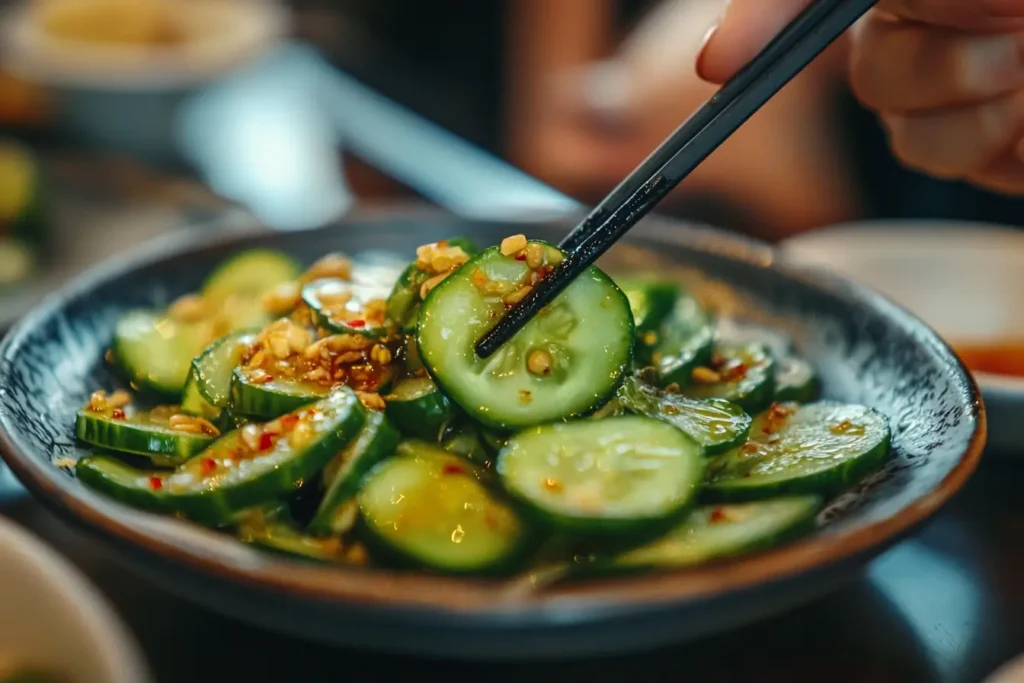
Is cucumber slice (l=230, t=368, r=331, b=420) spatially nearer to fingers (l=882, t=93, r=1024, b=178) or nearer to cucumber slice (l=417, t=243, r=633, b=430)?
cucumber slice (l=417, t=243, r=633, b=430)

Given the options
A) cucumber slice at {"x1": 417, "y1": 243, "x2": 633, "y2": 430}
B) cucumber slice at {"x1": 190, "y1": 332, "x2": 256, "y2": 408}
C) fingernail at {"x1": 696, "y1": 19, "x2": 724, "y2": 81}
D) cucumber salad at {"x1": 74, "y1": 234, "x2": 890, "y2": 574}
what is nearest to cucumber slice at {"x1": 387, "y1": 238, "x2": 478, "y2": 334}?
cucumber salad at {"x1": 74, "y1": 234, "x2": 890, "y2": 574}

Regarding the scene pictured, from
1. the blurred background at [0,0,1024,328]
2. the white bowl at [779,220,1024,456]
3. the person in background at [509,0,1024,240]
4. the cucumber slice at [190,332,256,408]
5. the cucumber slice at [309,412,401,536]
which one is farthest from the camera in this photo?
the blurred background at [0,0,1024,328]

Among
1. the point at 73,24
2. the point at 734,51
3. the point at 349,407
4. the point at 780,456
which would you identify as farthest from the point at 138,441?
the point at 73,24

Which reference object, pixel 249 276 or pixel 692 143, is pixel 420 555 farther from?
pixel 249 276

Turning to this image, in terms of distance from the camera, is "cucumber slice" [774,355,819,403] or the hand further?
the hand

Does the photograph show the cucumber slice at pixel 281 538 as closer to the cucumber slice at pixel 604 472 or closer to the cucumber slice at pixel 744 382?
the cucumber slice at pixel 604 472

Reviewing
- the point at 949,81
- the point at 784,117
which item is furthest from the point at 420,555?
the point at 784,117
